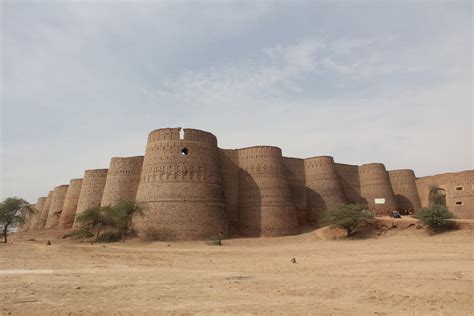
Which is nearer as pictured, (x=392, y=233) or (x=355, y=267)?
(x=355, y=267)

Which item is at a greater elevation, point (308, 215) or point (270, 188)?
point (270, 188)

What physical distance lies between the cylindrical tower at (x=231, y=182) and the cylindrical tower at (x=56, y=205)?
22231 mm

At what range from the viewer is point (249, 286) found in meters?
8.27

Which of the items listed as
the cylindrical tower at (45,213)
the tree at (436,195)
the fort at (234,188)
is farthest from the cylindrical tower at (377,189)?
the cylindrical tower at (45,213)

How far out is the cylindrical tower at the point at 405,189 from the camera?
120 ft

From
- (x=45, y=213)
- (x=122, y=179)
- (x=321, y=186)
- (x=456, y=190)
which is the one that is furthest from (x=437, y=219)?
(x=45, y=213)

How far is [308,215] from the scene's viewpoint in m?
31.6

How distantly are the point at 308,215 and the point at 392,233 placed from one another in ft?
36.4

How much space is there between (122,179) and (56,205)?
632 inches

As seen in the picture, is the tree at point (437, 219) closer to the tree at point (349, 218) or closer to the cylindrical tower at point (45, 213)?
the tree at point (349, 218)

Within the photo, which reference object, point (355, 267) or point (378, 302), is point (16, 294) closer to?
point (378, 302)

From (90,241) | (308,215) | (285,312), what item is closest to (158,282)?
(285,312)

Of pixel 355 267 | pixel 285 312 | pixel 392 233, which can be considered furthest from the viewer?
pixel 392 233

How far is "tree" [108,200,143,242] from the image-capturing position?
23016 millimetres
